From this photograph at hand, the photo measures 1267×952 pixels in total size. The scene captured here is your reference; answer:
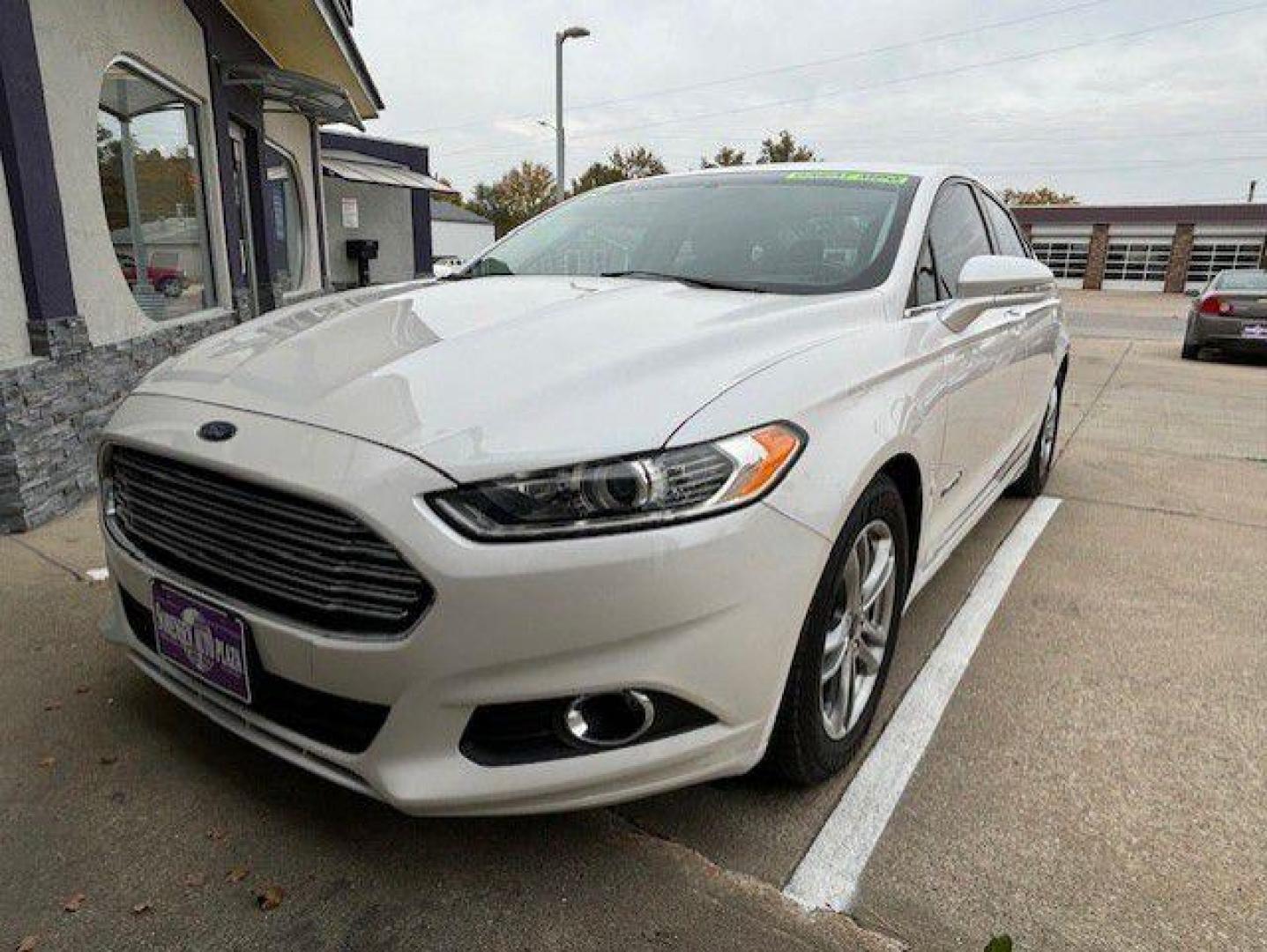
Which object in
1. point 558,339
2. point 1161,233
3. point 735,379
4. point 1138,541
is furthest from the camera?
point 1161,233

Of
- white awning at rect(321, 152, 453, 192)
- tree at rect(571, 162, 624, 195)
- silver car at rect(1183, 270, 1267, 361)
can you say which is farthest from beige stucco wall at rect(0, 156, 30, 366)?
tree at rect(571, 162, 624, 195)

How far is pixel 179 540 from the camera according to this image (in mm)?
1939

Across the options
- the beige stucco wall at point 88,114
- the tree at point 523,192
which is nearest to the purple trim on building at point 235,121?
the beige stucco wall at point 88,114

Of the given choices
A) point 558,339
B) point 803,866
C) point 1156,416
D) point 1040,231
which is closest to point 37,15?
point 558,339

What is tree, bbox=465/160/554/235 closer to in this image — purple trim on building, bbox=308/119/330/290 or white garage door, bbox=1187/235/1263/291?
white garage door, bbox=1187/235/1263/291

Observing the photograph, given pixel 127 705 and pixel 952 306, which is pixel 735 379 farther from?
pixel 127 705

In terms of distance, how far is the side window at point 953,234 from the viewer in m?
2.98

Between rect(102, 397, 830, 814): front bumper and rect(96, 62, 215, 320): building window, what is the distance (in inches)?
180

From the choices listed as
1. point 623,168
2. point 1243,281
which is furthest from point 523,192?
point 1243,281

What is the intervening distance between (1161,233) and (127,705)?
5040 centimetres

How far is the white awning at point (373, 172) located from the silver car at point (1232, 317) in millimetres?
14124

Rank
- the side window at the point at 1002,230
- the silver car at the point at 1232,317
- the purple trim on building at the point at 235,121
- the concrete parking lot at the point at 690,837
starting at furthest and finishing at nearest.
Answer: the silver car at the point at 1232,317 < the purple trim on building at the point at 235,121 < the side window at the point at 1002,230 < the concrete parking lot at the point at 690,837

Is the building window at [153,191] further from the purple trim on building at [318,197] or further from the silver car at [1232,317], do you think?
the silver car at [1232,317]

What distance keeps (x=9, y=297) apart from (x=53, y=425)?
0.59m
